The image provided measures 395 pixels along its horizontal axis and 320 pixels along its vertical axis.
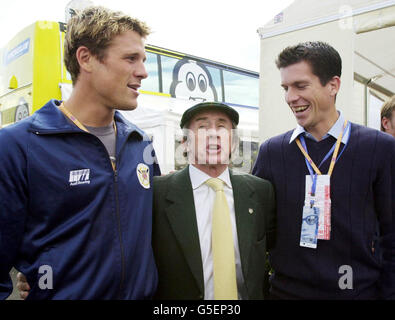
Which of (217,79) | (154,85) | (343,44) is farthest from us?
(217,79)

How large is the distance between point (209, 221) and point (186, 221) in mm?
134

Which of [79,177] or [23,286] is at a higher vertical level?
[79,177]

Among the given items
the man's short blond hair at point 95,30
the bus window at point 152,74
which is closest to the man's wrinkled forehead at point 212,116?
the man's short blond hair at point 95,30

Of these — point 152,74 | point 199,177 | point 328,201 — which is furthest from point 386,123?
point 152,74

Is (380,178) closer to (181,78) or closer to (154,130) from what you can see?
(154,130)

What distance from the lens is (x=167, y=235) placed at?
1.65 m

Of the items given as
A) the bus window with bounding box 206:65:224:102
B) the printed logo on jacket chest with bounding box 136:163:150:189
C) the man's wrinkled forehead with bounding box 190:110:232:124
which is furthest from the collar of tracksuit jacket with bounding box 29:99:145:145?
the bus window with bounding box 206:65:224:102

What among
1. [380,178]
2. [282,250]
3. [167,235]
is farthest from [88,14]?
[380,178]

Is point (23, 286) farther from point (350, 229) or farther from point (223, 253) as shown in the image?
point (350, 229)

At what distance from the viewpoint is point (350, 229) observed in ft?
5.29

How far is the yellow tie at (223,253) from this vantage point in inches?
60.5

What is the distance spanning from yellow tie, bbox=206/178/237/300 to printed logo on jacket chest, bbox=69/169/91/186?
654 mm
